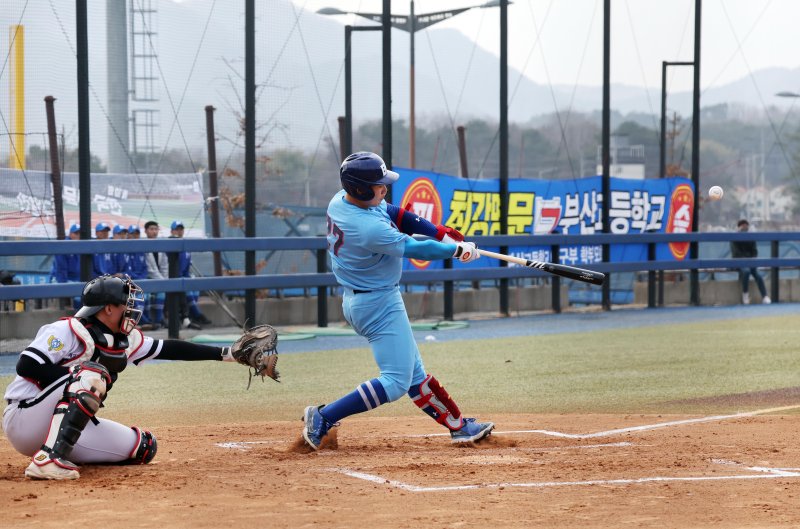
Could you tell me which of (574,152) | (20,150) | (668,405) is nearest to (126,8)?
(20,150)

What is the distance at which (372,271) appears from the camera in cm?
724

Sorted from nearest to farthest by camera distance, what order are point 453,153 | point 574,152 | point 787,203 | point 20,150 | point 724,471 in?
point 724,471 < point 20,150 < point 453,153 < point 574,152 < point 787,203

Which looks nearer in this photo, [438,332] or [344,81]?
[438,332]

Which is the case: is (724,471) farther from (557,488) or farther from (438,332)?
(438,332)

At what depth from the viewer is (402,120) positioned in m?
29.5

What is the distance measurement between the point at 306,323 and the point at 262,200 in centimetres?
272

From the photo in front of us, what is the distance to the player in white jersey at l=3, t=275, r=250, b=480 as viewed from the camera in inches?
244

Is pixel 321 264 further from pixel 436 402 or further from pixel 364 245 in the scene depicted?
pixel 364 245

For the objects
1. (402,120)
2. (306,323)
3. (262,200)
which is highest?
(402,120)

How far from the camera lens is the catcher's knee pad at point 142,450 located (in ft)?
22.0

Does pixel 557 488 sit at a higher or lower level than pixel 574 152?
lower

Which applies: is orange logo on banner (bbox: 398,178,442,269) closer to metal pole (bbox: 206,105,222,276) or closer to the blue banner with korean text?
the blue banner with korean text

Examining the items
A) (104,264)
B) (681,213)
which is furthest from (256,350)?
(681,213)

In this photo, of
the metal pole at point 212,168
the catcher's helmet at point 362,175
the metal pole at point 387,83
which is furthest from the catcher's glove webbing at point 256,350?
the metal pole at point 387,83
